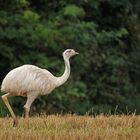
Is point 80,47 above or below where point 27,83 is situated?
below

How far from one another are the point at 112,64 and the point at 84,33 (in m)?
2.16

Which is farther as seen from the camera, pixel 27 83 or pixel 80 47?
pixel 80 47

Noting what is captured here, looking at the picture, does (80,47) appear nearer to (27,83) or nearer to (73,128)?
(27,83)

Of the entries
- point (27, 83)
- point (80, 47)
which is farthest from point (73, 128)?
point (80, 47)

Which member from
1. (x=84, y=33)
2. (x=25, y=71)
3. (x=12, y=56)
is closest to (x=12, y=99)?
(x=12, y=56)

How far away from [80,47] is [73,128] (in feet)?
40.2

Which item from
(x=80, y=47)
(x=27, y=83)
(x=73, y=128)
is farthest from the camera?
(x=80, y=47)

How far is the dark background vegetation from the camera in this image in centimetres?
2316

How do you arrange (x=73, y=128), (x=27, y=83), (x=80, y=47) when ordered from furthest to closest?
(x=80, y=47) < (x=27, y=83) < (x=73, y=128)

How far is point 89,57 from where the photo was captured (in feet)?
84.5

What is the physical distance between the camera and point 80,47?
2491 cm

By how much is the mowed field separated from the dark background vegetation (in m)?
7.54

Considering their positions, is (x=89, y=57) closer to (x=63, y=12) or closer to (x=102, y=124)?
(x=63, y=12)

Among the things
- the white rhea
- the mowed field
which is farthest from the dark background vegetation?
the mowed field
